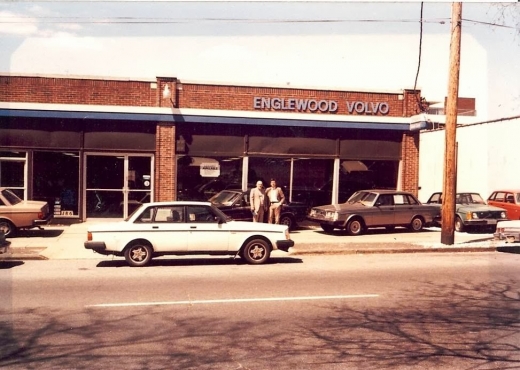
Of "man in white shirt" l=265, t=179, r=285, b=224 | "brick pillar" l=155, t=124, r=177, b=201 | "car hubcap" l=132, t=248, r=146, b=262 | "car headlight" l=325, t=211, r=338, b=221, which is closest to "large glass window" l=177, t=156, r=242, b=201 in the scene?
"brick pillar" l=155, t=124, r=177, b=201

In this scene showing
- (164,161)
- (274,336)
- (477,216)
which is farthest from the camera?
(164,161)

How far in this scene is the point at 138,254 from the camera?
11.6 m

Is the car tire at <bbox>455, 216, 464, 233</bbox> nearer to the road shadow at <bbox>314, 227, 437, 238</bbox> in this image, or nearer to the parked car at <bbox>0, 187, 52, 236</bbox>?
the road shadow at <bbox>314, 227, 437, 238</bbox>

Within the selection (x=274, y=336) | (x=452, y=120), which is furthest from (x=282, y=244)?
(x=452, y=120)

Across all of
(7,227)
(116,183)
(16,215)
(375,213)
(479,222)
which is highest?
(116,183)

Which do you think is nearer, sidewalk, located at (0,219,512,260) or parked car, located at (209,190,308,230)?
sidewalk, located at (0,219,512,260)

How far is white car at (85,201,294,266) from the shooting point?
11484mm

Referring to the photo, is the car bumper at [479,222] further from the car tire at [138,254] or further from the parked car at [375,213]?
the car tire at [138,254]

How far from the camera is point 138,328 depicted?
661cm

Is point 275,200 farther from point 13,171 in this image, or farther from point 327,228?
point 13,171

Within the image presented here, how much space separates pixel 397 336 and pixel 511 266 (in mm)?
6638

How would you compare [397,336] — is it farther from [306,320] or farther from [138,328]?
[138,328]

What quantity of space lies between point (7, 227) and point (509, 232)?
1425cm

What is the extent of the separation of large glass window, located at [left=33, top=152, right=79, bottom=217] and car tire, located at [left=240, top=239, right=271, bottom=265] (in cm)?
943
